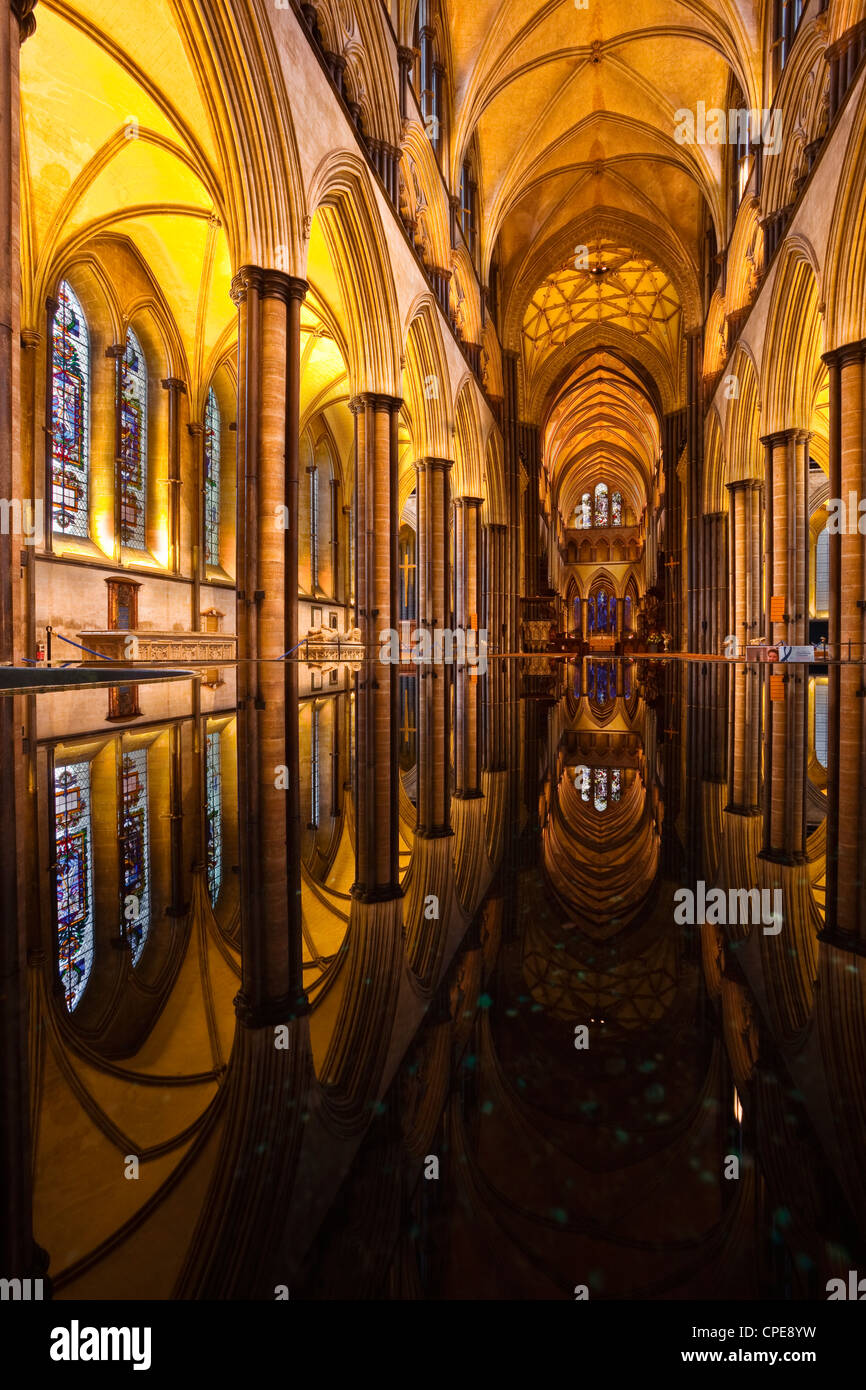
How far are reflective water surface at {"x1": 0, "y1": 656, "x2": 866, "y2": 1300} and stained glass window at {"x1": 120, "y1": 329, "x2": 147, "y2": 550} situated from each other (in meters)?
17.5

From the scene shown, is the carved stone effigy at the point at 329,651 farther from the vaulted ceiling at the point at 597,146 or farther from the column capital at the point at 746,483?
the vaulted ceiling at the point at 597,146

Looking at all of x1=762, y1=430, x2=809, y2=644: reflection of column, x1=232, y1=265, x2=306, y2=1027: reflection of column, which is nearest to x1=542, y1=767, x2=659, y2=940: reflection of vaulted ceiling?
x1=232, y1=265, x2=306, y2=1027: reflection of column

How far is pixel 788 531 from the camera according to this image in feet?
53.1

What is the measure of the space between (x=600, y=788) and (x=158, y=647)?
1690 centimetres

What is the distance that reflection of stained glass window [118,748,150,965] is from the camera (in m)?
1.15

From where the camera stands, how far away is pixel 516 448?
29031 millimetres

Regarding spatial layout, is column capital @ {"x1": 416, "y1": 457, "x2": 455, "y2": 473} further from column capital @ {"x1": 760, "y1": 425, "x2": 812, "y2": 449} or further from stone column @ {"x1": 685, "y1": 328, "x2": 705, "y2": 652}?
stone column @ {"x1": 685, "y1": 328, "x2": 705, "y2": 652}

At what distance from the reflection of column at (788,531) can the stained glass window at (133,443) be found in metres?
14.4

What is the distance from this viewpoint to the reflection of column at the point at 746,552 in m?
21.7

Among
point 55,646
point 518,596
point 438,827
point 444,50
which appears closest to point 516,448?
point 518,596

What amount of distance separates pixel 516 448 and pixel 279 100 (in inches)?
813

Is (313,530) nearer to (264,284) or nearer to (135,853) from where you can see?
(264,284)

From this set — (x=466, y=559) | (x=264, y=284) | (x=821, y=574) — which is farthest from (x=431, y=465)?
(x=821, y=574)
